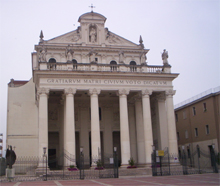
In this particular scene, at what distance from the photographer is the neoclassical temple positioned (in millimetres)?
31375

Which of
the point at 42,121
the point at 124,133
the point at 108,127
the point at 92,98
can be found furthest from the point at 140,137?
the point at 42,121

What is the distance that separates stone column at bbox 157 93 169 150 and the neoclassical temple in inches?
3.7

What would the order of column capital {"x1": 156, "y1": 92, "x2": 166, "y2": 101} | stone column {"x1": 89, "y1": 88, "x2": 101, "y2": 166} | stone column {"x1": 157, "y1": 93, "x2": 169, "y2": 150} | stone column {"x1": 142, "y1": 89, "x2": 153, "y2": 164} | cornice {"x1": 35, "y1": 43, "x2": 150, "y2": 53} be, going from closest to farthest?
stone column {"x1": 89, "y1": 88, "x2": 101, "y2": 166} < stone column {"x1": 142, "y1": 89, "x2": 153, "y2": 164} < stone column {"x1": 157, "y1": 93, "x2": 169, "y2": 150} < column capital {"x1": 156, "y1": 92, "x2": 166, "y2": 101} < cornice {"x1": 35, "y1": 43, "x2": 150, "y2": 53}

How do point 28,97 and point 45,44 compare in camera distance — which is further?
point 28,97

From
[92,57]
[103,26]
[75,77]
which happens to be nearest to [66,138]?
[75,77]

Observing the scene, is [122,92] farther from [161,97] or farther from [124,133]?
[161,97]

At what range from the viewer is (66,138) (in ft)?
99.5

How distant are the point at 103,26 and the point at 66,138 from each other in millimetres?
16310

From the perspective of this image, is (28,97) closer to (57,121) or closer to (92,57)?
(57,121)

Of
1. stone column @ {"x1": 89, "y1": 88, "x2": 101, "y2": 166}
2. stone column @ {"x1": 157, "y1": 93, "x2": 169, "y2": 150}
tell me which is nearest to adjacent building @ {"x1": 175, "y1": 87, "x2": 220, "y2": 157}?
stone column @ {"x1": 157, "y1": 93, "x2": 169, "y2": 150}

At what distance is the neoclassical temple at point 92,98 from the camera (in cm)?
3138

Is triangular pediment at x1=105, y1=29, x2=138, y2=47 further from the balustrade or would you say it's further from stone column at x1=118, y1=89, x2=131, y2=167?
stone column at x1=118, y1=89, x2=131, y2=167

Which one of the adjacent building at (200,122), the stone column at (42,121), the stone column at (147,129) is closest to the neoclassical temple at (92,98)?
the stone column at (147,129)

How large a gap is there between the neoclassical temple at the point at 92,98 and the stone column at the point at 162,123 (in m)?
0.09
